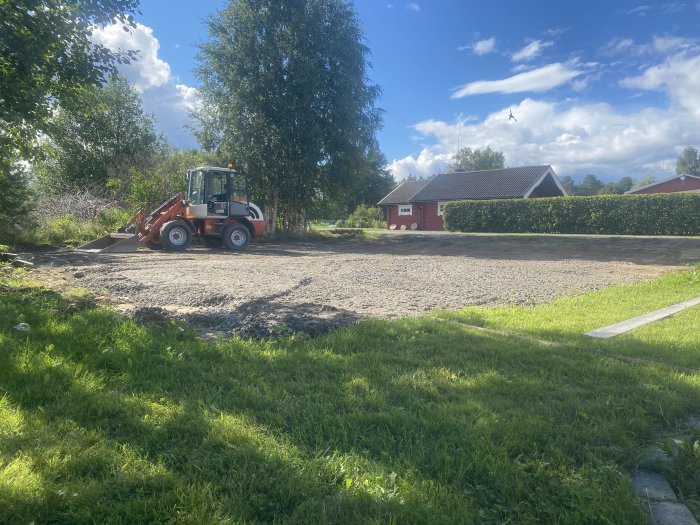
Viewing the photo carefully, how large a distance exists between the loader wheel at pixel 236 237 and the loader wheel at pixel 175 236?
1.65m

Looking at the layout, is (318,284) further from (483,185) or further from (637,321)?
(483,185)

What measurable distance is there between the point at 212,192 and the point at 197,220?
1.25 m

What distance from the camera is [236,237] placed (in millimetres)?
19781

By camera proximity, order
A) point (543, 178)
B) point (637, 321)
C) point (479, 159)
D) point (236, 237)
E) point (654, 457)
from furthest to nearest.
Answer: point (479, 159) < point (543, 178) < point (236, 237) < point (637, 321) < point (654, 457)

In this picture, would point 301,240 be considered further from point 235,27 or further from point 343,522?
point 343,522

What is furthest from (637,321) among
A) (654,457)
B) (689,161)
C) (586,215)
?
(689,161)

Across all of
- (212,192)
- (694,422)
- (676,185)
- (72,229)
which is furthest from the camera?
(676,185)

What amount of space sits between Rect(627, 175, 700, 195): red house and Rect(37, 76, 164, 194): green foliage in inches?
1602

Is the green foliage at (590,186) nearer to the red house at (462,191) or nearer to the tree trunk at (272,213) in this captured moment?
the red house at (462,191)


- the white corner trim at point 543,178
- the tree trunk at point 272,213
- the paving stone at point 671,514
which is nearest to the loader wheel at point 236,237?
the tree trunk at point 272,213

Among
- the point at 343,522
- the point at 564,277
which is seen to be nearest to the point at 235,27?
the point at 564,277

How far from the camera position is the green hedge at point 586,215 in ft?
78.9

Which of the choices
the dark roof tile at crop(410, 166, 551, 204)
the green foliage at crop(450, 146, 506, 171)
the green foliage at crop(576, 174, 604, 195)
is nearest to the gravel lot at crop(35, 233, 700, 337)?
the dark roof tile at crop(410, 166, 551, 204)

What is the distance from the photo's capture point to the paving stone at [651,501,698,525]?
2.32 metres
